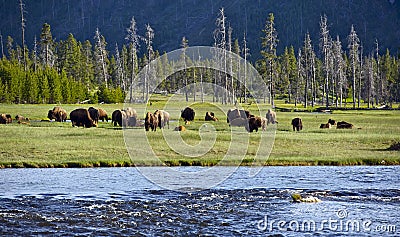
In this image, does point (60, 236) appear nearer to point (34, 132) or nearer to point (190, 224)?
point (190, 224)

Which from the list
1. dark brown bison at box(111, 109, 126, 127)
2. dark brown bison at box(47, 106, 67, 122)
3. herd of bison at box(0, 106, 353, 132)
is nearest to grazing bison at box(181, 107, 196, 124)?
herd of bison at box(0, 106, 353, 132)

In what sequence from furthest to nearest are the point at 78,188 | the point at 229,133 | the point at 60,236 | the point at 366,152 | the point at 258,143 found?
1. the point at 229,133
2. the point at 258,143
3. the point at 366,152
4. the point at 78,188
5. the point at 60,236

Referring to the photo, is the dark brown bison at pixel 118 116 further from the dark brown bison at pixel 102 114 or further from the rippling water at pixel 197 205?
the rippling water at pixel 197 205

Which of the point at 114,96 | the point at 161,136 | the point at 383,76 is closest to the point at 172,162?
the point at 161,136

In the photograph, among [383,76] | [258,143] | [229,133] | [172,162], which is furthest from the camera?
[383,76]

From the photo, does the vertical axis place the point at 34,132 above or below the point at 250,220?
above

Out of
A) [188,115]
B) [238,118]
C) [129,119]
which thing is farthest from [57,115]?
[238,118]

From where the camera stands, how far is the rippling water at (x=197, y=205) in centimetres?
2003

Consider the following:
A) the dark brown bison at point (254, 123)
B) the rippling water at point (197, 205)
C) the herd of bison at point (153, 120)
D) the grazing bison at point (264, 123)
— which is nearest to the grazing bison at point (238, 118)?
the herd of bison at point (153, 120)

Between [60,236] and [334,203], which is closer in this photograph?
[60,236]

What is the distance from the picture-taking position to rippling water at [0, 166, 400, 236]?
20031 millimetres

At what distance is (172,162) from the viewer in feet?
128

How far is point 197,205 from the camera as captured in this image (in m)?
24.3

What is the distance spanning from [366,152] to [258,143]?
8.67 meters
